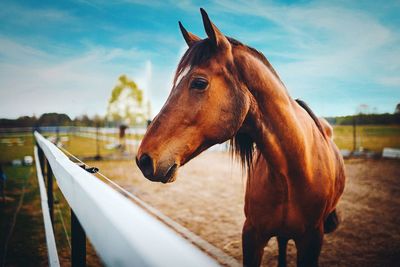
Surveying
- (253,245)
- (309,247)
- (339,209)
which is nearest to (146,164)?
(253,245)

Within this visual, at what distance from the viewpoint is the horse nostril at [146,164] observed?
1.32 metres

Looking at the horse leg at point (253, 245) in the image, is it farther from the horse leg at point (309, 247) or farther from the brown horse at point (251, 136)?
the horse leg at point (309, 247)

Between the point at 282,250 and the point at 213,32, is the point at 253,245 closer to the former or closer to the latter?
the point at 282,250

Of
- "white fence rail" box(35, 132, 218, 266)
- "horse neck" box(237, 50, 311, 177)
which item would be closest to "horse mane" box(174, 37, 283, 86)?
"horse neck" box(237, 50, 311, 177)

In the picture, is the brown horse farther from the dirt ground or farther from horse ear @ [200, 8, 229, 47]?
the dirt ground

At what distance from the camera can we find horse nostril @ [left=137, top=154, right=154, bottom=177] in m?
1.32

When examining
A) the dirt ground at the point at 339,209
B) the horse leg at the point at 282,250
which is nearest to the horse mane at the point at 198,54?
the dirt ground at the point at 339,209

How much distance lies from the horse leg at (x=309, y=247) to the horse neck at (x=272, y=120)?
2.55 ft

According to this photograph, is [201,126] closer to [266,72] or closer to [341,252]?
[266,72]

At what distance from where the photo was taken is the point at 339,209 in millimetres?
4641

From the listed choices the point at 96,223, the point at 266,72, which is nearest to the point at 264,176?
the point at 266,72

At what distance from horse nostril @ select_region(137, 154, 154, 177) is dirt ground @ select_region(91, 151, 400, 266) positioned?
1.00 metres

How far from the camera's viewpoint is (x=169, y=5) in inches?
462

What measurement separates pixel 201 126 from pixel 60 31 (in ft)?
56.2
